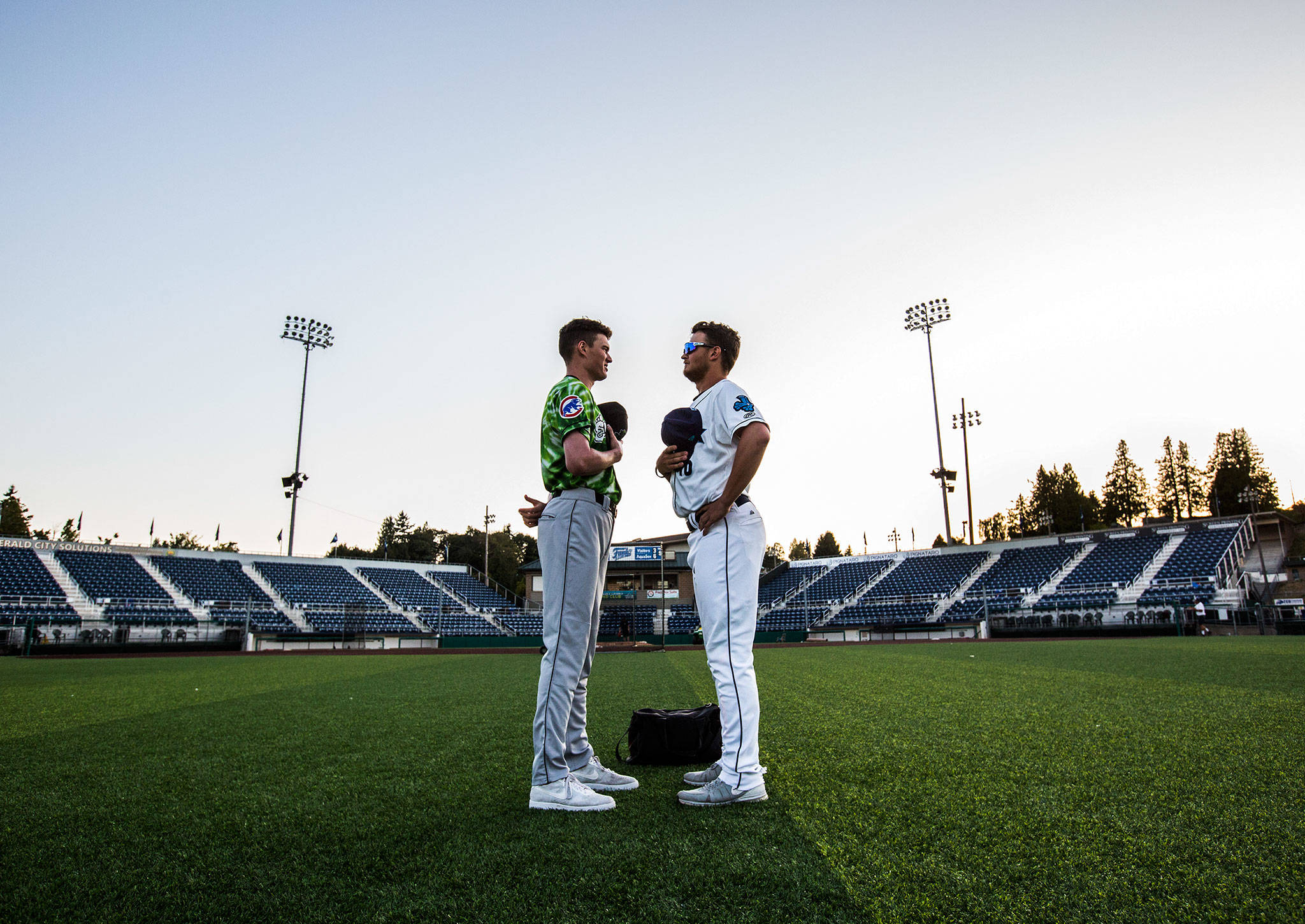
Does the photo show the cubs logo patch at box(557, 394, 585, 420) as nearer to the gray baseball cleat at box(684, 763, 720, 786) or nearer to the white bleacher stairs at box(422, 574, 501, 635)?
the gray baseball cleat at box(684, 763, 720, 786)

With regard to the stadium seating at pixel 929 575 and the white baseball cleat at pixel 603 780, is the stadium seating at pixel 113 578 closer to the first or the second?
the white baseball cleat at pixel 603 780

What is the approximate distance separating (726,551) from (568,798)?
3.90 feet

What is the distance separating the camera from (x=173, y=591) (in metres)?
31.8

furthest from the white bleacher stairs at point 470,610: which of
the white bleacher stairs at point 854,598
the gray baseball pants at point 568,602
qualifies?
the gray baseball pants at point 568,602

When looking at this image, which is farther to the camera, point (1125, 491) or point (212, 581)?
point (1125, 491)

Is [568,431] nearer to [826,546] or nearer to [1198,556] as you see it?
[1198,556]

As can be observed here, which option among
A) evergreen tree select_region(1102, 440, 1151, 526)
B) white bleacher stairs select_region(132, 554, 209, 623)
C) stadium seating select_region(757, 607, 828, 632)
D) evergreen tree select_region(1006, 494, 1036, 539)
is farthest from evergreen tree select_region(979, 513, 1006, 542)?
white bleacher stairs select_region(132, 554, 209, 623)

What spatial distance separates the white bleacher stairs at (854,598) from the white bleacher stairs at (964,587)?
16.3 feet

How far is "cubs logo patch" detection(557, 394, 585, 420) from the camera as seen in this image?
3.09 m

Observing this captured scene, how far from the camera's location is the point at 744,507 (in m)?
3.17

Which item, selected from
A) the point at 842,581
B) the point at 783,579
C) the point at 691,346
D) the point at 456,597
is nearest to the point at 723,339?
the point at 691,346

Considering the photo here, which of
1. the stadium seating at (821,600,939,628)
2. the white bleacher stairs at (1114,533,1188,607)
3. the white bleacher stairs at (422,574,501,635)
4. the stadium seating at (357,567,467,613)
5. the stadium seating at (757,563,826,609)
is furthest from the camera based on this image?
the stadium seating at (757,563,826,609)

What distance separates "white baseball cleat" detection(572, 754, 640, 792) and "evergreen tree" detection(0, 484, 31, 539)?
3367 inches

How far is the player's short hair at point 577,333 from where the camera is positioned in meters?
3.51
